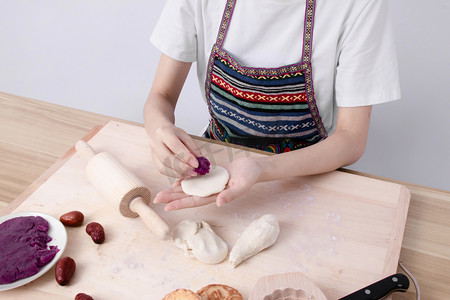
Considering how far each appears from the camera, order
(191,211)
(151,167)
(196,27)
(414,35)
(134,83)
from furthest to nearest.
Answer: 1. (134,83)
2. (414,35)
3. (196,27)
4. (151,167)
5. (191,211)

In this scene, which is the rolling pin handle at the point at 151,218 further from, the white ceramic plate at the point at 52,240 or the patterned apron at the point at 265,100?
the patterned apron at the point at 265,100

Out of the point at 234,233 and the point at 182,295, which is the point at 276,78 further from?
the point at 182,295

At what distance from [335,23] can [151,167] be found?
603mm

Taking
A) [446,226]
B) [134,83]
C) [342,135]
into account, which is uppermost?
[342,135]

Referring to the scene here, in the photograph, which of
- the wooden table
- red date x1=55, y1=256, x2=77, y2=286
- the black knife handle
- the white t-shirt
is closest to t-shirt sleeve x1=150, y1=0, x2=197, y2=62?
the white t-shirt

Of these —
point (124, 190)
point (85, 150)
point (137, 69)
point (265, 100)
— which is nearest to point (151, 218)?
point (124, 190)

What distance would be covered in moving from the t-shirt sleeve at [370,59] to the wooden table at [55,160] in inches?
9.9

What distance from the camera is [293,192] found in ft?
3.62

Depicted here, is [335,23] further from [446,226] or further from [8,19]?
[8,19]

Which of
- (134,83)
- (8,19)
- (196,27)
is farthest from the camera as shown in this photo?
(8,19)

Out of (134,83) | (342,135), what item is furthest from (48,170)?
(134,83)

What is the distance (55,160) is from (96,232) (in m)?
0.33

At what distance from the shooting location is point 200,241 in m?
0.92

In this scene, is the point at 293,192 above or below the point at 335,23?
below
